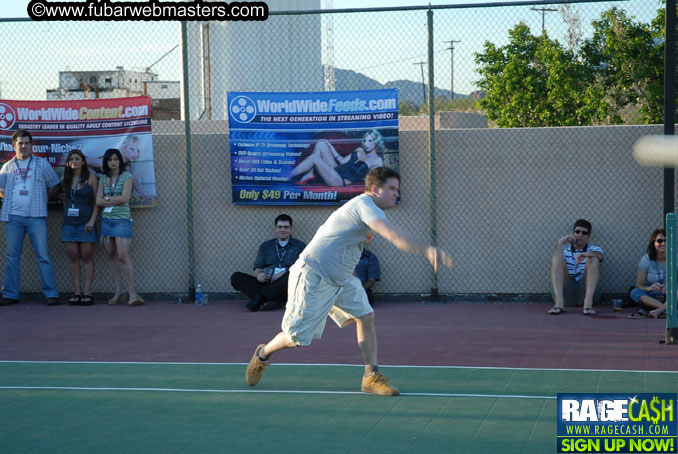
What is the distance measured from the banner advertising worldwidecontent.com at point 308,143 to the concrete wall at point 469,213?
30 centimetres

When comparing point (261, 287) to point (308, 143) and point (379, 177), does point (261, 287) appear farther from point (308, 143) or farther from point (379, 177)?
point (379, 177)

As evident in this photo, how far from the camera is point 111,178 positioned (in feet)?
41.4

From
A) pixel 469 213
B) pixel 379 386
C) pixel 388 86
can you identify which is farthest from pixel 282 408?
pixel 388 86

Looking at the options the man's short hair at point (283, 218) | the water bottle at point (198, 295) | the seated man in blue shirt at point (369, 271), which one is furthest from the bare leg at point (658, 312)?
the water bottle at point (198, 295)

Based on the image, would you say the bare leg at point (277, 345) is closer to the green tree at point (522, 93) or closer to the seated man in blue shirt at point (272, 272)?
the seated man in blue shirt at point (272, 272)

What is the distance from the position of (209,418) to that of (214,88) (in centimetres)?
1128

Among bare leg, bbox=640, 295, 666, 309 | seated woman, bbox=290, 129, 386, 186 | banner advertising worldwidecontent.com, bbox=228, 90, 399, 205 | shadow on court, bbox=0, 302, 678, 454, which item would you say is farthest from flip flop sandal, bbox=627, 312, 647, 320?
seated woman, bbox=290, 129, 386, 186

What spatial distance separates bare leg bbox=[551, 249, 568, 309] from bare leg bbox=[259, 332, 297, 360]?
5296 millimetres

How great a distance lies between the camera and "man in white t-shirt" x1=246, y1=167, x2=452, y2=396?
6.76m

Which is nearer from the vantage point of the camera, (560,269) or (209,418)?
(209,418)

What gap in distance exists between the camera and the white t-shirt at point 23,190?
1259 cm

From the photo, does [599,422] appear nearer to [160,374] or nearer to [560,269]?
[160,374]

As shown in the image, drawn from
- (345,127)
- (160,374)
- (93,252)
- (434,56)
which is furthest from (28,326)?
(434,56)

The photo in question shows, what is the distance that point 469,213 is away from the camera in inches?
492
